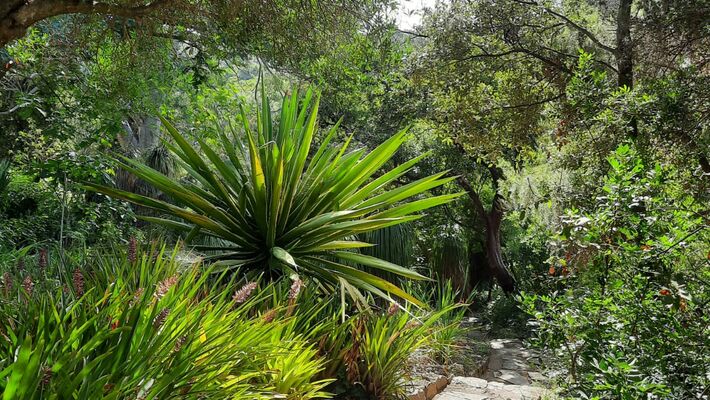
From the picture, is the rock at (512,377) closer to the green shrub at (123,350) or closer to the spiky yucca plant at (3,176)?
the green shrub at (123,350)

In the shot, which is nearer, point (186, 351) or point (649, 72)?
point (186, 351)

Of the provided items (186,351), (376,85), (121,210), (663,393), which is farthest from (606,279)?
(376,85)

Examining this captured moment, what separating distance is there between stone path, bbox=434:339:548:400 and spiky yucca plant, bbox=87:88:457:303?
1366mm

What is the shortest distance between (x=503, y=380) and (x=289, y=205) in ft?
12.8

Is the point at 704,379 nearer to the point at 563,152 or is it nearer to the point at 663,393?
the point at 663,393

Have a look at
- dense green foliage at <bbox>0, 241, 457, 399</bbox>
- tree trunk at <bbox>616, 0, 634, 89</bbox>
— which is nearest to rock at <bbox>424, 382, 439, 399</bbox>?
dense green foliage at <bbox>0, 241, 457, 399</bbox>

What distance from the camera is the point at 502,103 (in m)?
7.49

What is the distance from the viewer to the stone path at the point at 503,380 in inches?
194

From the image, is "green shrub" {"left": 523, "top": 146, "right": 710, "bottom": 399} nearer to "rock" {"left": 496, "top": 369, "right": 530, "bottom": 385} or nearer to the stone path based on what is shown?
the stone path

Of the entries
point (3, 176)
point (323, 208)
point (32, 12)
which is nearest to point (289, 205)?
point (323, 208)

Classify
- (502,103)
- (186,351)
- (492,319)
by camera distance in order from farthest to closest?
(492,319) → (502,103) → (186,351)

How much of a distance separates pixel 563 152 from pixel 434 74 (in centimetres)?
234

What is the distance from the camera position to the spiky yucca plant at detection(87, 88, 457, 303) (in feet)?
12.5

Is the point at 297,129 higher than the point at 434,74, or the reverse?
the point at 434,74
